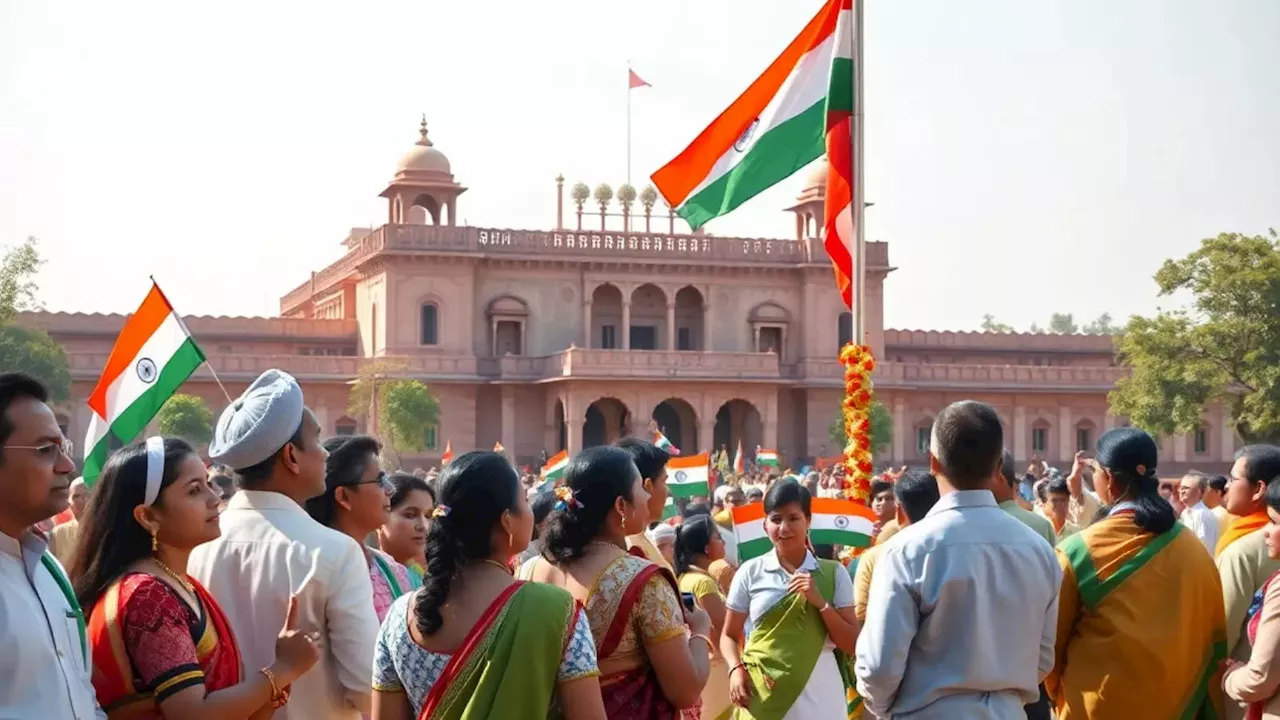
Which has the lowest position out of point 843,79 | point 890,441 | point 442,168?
point 890,441

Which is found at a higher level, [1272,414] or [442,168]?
[442,168]

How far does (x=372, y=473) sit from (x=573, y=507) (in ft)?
3.73

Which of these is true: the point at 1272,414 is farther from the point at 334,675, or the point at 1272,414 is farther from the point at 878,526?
the point at 334,675

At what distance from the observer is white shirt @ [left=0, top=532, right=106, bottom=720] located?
311 cm

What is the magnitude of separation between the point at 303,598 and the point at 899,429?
45.6m

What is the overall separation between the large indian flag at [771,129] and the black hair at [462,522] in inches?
277

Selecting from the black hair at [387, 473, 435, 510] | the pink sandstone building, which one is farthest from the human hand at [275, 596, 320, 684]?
the pink sandstone building

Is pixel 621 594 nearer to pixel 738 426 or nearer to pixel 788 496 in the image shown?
pixel 788 496

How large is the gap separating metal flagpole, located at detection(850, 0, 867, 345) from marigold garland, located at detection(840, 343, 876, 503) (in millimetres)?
115

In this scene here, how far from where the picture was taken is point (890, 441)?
46.5 m

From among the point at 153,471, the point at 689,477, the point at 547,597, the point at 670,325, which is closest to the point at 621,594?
the point at 547,597

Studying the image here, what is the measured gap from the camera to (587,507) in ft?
13.1

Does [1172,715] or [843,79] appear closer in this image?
[1172,715]

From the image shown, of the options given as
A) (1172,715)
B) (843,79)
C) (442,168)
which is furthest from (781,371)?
(1172,715)
